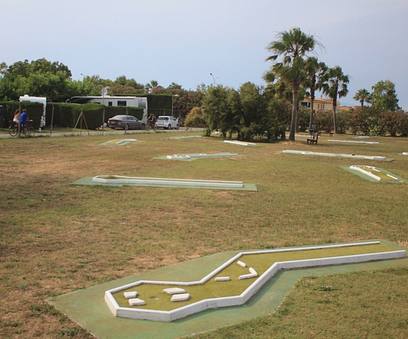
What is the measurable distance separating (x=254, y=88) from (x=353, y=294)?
25407 millimetres

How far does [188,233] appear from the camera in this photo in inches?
241

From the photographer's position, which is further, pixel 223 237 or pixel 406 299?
pixel 223 237

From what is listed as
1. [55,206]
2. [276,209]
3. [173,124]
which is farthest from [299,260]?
[173,124]

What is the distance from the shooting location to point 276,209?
26.0 feet

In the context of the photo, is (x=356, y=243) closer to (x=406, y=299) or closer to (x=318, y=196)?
(x=406, y=299)

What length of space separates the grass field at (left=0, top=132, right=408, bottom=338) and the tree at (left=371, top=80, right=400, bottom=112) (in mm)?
76122

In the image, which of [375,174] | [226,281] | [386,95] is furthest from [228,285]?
[386,95]

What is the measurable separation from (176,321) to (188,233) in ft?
9.09

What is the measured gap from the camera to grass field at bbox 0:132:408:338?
11.4 ft

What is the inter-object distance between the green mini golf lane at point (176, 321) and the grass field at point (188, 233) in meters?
0.12

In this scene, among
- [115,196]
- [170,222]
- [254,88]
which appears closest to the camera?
[170,222]

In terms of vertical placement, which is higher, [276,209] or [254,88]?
[254,88]

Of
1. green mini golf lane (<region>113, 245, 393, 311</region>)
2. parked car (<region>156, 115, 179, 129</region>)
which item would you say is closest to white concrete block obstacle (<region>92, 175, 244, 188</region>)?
green mini golf lane (<region>113, 245, 393, 311</region>)

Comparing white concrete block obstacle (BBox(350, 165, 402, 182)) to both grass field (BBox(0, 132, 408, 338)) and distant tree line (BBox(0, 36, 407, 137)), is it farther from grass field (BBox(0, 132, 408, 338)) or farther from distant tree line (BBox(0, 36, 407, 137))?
distant tree line (BBox(0, 36, 407, 137))
